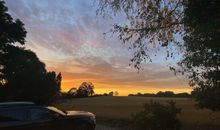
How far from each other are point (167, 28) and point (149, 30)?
0.93 m

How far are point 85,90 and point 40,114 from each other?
101 meters

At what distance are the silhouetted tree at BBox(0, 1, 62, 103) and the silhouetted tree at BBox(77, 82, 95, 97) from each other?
4209cm

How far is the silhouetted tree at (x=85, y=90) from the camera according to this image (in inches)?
4664

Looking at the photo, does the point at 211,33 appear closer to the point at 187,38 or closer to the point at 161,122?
the point at 187,38

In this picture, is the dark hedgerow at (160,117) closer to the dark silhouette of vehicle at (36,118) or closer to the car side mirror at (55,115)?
the dark silhouette of vehicle at (36,118)

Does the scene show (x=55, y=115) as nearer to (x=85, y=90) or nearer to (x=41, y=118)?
(x=41, y=118)

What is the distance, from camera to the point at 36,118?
2097cm

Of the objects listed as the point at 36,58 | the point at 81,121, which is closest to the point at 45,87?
the point at 36,58

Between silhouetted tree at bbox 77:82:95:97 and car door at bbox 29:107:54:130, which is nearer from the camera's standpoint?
car door at bbox 29:107:54:130

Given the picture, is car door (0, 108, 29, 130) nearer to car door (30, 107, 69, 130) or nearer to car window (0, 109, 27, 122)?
car window (0, 109, 27, 122)

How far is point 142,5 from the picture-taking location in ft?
67.1

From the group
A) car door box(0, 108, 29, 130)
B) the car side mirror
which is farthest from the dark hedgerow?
car door box(0, 108, 29, 130)

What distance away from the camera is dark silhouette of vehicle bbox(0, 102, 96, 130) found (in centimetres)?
2023

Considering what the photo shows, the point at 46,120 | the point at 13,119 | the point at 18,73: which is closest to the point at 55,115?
the point at 46,120
